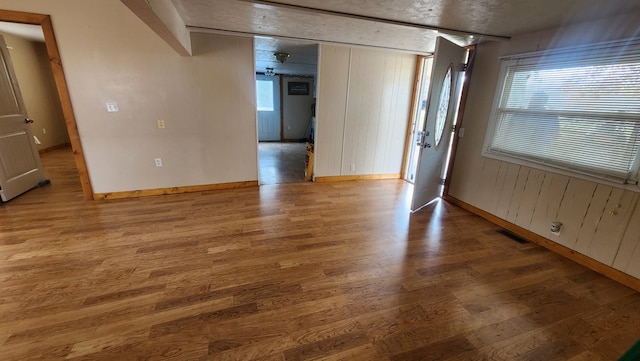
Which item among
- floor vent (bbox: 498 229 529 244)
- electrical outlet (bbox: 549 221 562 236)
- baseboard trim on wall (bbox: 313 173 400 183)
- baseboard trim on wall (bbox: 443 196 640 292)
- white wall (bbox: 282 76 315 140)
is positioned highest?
white wall (bbox: 282 76 315 140)

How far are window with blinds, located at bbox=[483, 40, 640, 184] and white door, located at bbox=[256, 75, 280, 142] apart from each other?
6.95m

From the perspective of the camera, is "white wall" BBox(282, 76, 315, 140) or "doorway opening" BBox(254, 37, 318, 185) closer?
"doorway opening" BBox(254, 37, 318, 185)

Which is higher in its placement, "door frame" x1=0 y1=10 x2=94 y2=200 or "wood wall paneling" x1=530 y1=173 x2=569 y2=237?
"door frame" x1=0 y1=10 x2=94 y2=200

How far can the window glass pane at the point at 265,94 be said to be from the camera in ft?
28.3

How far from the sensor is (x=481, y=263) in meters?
2.41

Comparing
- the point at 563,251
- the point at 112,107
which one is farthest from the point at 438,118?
the point at 112,107

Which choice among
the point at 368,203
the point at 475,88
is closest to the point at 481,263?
the point at 368,203

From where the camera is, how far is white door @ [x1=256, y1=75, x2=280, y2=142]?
340 inches

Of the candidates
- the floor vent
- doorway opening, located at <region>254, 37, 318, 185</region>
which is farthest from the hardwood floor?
the floor vent

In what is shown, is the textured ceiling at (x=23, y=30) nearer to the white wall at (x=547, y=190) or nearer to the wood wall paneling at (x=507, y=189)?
the white wall at (x=547, y=190)

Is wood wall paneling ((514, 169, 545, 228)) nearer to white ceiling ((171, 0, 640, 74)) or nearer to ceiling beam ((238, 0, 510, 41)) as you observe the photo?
white ceiling ((171, 0, 640, 74))

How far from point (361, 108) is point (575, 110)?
2.71 meters

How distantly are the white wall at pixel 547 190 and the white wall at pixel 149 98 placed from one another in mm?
3130

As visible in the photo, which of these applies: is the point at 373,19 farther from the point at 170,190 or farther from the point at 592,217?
the point at 170,190
